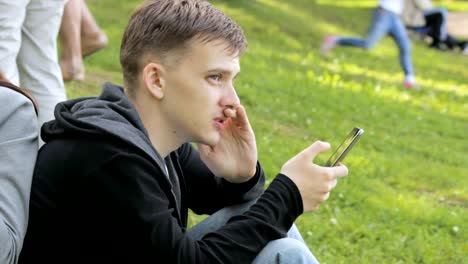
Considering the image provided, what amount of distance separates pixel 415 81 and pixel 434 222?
666cm

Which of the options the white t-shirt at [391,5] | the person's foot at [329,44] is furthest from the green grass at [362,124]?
the white t-shirt at [391,5]

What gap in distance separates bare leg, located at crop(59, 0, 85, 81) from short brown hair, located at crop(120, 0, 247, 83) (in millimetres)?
2833

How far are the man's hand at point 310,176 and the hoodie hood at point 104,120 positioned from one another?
1.34 ft

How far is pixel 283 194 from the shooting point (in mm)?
2586

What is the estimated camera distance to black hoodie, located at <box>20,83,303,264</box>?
7.61 ft

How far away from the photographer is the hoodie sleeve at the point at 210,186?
302 cm

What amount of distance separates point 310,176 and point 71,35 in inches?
122

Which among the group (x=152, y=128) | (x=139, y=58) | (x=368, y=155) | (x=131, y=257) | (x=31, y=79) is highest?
(x=139, y=58)

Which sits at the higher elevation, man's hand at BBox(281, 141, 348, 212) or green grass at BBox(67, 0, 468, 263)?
man's hand at BBox(281, 141, 348, 212)

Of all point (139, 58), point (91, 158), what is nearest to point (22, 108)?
point (91, 158)

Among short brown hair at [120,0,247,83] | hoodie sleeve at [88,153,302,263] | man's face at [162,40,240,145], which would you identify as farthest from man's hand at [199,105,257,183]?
hoodie sleeve at [88,153,302,263]

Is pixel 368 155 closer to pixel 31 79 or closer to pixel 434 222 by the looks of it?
pixel 434 222

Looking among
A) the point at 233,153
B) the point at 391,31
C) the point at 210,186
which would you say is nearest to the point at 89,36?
the point at 210,186

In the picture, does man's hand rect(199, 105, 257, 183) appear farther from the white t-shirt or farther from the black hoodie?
the white t-shirt
